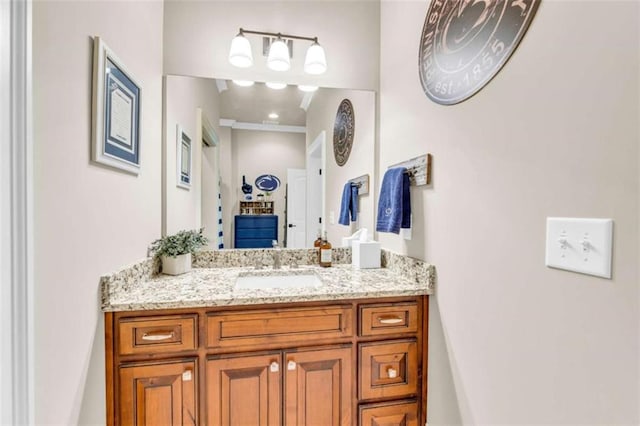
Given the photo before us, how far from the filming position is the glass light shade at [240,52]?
167 centimetres

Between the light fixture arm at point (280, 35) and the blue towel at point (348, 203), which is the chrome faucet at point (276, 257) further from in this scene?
the light fixture arm at point (280, 35)

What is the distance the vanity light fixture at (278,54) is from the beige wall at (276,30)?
0.05 metres

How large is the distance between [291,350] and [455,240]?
0.79 m

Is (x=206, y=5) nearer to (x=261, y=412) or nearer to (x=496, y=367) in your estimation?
(x=261, y=412)

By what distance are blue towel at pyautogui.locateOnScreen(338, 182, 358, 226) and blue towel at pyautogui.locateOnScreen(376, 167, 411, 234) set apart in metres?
0.39

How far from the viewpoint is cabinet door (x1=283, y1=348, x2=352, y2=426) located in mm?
1258

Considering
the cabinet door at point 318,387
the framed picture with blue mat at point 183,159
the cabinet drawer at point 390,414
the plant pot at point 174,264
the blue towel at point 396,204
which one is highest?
the framed picture with blue mat at point 183,159

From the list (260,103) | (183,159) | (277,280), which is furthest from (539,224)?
(183,159)

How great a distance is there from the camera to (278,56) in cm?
173

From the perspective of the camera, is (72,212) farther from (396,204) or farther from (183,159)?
(396,204)

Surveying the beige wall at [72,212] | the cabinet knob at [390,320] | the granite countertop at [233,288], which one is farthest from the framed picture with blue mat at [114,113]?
the cabinet knob at [390,320]

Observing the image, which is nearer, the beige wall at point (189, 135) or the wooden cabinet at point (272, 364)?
the wooden cabinet at point (272, 364)

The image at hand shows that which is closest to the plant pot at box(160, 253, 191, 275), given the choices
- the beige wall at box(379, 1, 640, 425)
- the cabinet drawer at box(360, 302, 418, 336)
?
the cabinet drawer at box(360, 302, 418, 336)

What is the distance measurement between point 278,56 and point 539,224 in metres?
1.51
